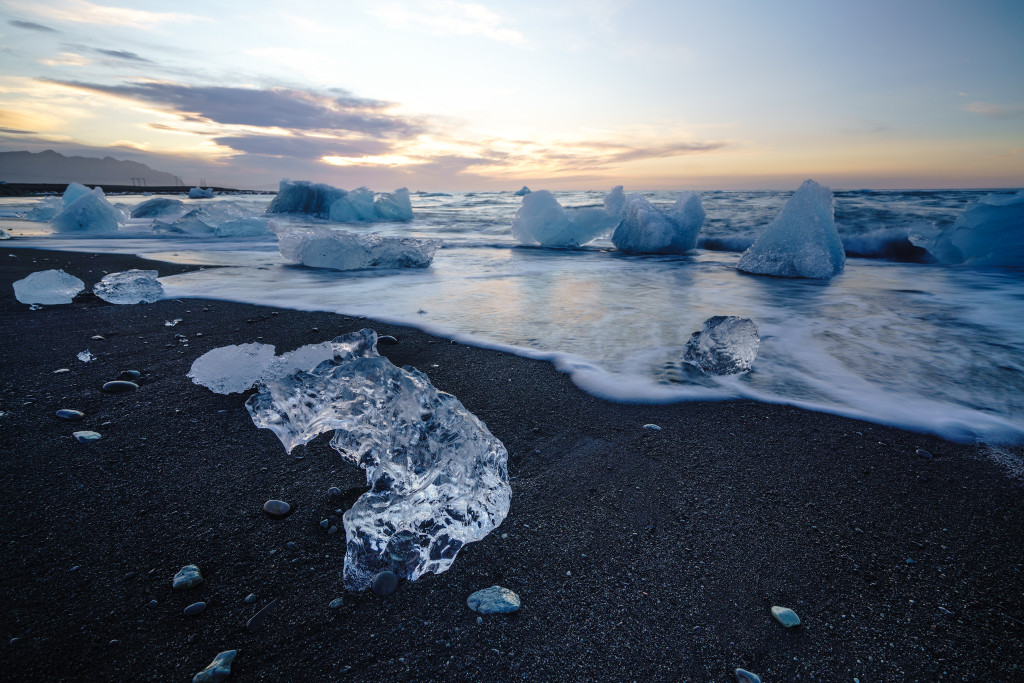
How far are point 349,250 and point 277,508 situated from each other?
16.3 feet

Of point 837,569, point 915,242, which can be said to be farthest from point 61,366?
point 915,242

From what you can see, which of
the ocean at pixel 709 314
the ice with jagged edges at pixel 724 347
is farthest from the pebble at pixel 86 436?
the ice with jagged edges at pixel 724 347

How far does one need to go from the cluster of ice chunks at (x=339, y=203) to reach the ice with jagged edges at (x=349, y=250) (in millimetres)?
7803

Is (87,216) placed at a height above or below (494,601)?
above

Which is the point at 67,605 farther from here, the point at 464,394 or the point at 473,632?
the point at 464,394

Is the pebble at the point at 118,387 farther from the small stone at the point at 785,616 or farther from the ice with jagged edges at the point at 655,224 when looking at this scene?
the ice with jagged edges at the point at 655,224

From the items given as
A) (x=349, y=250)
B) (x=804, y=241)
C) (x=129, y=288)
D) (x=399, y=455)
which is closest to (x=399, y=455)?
(x=399, y=455)

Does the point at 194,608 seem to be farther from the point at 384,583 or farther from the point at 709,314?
the point at 709,314

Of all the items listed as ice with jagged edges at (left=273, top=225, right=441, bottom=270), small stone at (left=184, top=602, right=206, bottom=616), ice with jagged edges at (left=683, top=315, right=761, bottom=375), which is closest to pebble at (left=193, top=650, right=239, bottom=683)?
small stone at (left=184, top=602, right=206, bottom=616)

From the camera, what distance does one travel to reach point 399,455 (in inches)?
55.9

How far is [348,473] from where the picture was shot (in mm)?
1512

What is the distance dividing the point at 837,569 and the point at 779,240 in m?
5.76

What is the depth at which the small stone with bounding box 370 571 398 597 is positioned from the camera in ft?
3.58

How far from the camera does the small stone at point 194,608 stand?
1.01 meters
